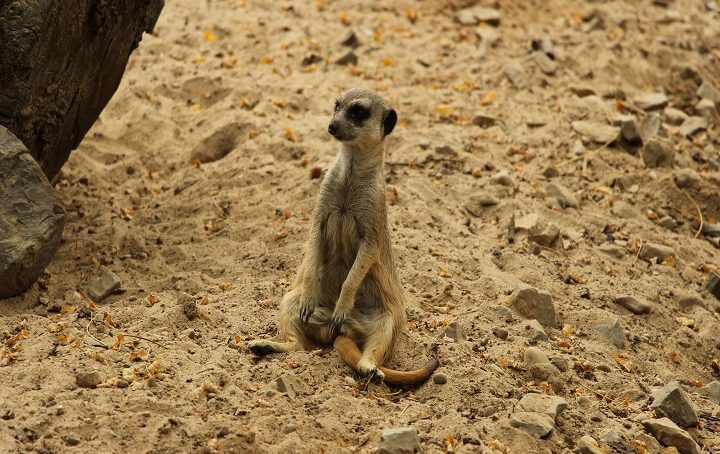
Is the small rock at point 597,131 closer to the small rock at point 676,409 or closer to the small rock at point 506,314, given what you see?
the small rock at point 506,314

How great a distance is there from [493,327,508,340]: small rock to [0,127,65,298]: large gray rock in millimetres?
1906

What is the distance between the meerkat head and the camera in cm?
352

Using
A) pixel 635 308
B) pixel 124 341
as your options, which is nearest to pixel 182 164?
pixel 124 341

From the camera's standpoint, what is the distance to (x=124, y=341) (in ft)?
11.4

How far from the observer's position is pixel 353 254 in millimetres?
3719

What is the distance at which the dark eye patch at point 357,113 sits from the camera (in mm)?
3539

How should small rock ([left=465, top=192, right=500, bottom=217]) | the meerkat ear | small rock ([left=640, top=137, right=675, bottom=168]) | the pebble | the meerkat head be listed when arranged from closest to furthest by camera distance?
the meerkat head → the meerkat ear → the pebble → small rock ([left=465, top=192, right=500, bottom=217]) → small rock ([left=640, top=137, right=675, bottom=168])

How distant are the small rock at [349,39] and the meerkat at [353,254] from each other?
2.81m

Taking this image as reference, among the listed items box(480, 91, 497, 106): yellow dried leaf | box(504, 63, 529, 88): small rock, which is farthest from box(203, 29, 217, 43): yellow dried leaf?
box(504, 63, 529, 88): small rock

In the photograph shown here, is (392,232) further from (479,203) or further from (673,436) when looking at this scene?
(673,436)

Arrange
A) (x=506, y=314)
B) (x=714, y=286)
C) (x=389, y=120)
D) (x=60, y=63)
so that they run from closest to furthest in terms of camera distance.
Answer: (x=389, y=120) → (x=506, y=314) → (x=60, y=63) → (x=714, y=286)

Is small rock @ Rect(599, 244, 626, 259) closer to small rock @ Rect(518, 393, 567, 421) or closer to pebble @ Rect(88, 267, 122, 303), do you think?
small rock @ Rect(518, 393, 567, 421)

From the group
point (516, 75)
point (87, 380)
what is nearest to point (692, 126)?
point (516, 75)

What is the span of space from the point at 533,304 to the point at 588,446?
100 cm
